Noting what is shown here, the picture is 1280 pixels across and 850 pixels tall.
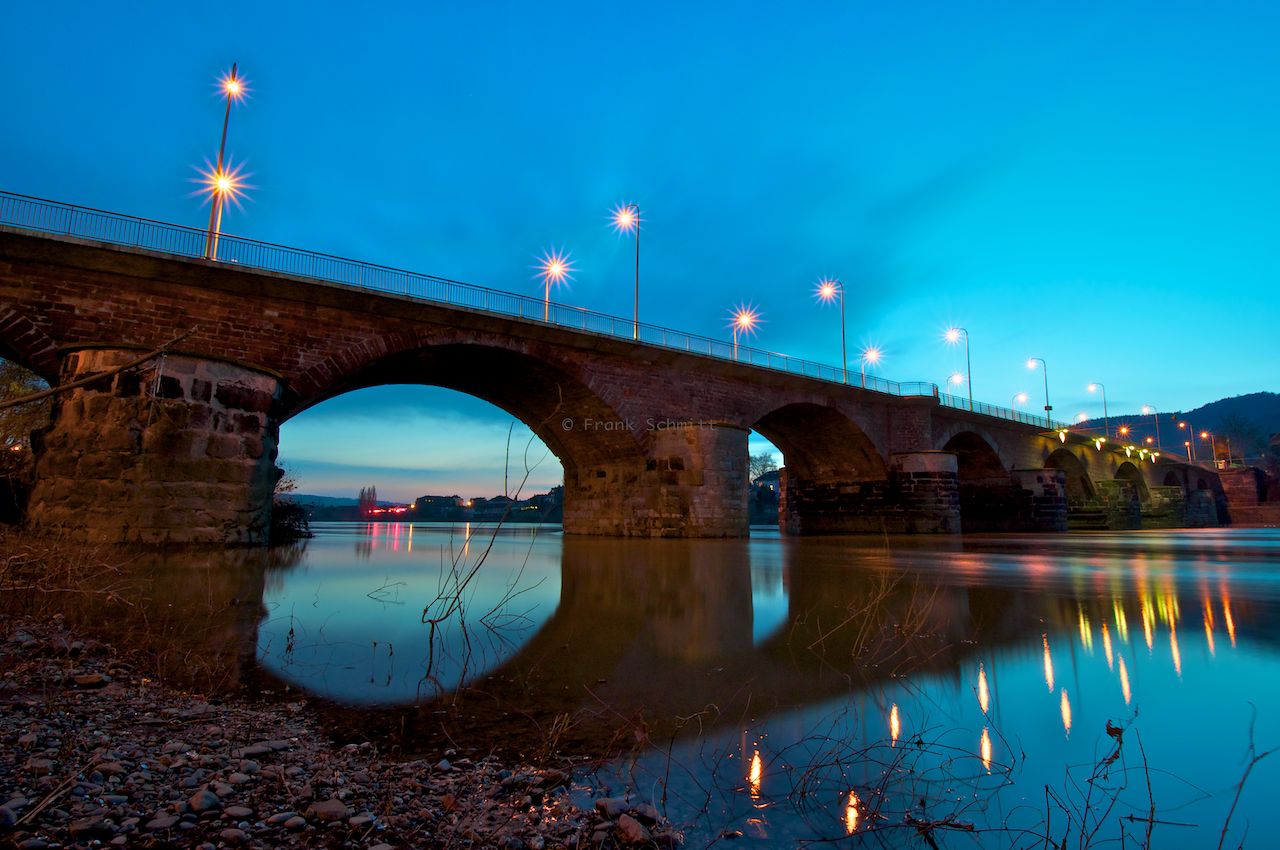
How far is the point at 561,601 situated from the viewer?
6.35 metres

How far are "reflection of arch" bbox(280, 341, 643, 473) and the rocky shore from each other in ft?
48.5

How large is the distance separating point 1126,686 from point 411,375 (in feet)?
71.1

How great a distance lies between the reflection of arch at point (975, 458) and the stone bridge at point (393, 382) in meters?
0.13

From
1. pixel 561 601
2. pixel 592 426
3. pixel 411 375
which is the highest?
pixel 411 375

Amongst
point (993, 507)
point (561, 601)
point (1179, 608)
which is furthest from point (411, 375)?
point (993, 507)

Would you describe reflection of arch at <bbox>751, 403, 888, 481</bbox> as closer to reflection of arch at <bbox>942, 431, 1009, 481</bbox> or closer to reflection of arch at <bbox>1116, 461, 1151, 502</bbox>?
reflection of arch at <bbox>942, 431, 1009, 481</bbox>

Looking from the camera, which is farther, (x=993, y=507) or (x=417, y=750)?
(x=993, y=507)

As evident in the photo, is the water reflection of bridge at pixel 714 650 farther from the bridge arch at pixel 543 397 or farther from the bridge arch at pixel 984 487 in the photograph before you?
the bridge arch at pixel 984 487

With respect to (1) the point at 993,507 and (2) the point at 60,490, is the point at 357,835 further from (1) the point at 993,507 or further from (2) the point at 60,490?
(1) the point at 993,507

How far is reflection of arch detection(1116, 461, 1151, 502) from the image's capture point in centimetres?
5596

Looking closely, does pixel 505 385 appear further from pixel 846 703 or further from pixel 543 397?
pixel 846 703

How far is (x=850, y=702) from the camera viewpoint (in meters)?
2.72

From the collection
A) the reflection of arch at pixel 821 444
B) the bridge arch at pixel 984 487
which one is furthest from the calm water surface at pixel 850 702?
the bridge arch at pixel 984 487

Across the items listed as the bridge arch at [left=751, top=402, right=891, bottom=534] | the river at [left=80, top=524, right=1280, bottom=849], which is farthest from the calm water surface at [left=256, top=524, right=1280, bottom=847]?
the bridge arch at [left=751, top=402, right=891, bottom=534]
